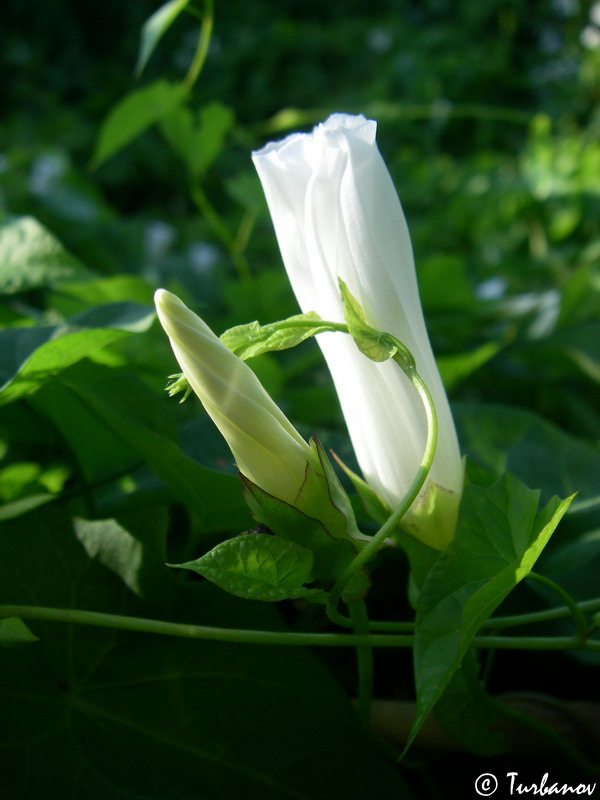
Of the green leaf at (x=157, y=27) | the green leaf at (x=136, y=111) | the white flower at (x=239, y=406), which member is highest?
the green leaf at (x=157, y=27)

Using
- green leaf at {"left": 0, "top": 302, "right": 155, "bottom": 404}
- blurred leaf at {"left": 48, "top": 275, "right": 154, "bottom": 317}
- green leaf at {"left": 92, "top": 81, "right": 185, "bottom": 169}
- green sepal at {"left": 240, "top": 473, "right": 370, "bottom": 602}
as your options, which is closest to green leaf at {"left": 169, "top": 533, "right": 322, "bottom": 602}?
green sepal at {"left": 240, "top": 473, "right": 370, "bottom": 602}

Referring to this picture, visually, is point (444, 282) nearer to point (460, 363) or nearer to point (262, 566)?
point (460, 363)

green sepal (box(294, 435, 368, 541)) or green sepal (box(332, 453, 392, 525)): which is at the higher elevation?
green sepal (box(294, 435, 368, 541))

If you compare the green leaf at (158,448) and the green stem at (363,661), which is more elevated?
the green leaf at (158,448)

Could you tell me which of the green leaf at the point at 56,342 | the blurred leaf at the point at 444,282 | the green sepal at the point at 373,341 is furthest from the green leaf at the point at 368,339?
the blurred leaf at the point at 444,282

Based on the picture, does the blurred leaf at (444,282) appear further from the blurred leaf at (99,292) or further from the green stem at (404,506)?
the green stem at (404,506)

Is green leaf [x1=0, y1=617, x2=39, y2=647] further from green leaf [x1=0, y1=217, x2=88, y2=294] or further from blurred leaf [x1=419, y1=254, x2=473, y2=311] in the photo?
blurred leaf [x1=419, y1=254, x2=473, y2=311]

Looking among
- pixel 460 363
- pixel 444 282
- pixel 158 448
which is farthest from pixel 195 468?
pixel 444 282
